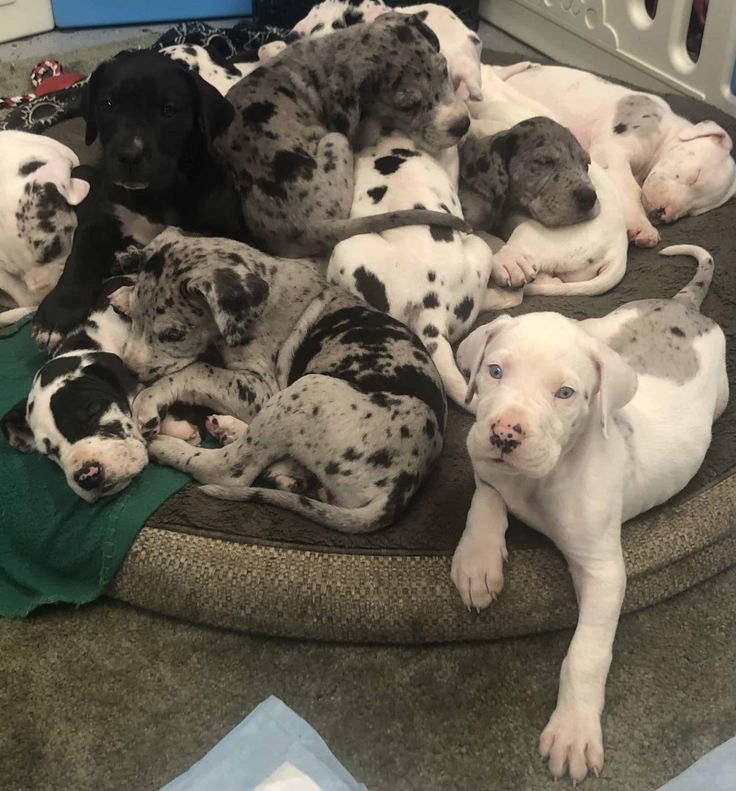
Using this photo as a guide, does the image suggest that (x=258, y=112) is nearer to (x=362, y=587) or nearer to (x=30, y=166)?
(x=30, y=166)

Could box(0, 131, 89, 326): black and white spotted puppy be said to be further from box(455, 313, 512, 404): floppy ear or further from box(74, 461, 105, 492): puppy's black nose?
box(455, 313, 512, 404): floppy ear

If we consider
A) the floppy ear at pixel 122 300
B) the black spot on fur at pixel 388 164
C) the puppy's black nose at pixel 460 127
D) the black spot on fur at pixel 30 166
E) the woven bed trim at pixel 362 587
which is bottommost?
the woven bed trim at pixel 362 587

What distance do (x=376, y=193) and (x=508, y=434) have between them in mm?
1715

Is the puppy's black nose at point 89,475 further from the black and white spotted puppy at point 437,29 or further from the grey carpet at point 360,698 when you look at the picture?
the black and white spotted puppy at point 437,29

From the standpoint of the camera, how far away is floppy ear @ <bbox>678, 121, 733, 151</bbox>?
162 inches

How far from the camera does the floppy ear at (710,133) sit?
162 inches

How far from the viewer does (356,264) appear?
3277mm

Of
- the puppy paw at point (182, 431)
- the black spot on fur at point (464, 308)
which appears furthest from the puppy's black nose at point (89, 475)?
the black spot on fur at point (464, 308)

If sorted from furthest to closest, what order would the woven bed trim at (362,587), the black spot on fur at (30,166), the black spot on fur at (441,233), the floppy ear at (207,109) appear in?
1. the black spot on fur at (30,166)
2. the floppy ear at (207,109)
3. the black spot on fur at (441,233)
4. the woven bed trim at (362,587)

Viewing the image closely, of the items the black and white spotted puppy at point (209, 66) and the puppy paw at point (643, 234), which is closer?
the puppy paw at point (643, 234)

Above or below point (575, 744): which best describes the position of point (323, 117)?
above

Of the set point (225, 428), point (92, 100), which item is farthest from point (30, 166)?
point (225, 428)

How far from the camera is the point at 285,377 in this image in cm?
321

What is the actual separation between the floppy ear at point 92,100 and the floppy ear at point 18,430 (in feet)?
4.11
